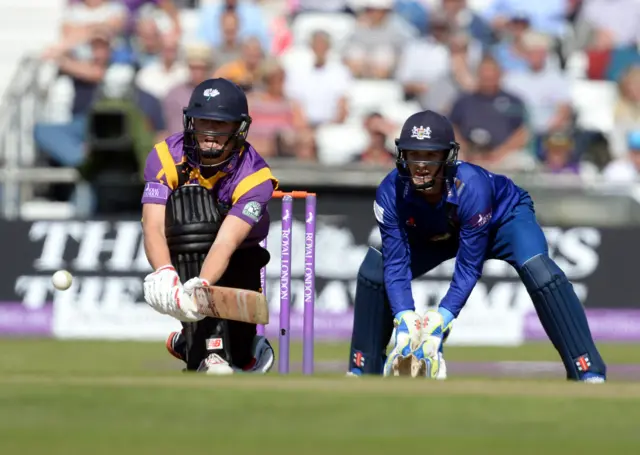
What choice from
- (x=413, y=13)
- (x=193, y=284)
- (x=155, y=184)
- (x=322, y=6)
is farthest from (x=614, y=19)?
(x=193, y=284)

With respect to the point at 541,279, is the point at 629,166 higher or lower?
higher

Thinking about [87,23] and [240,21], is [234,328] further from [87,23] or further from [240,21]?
[87,23]

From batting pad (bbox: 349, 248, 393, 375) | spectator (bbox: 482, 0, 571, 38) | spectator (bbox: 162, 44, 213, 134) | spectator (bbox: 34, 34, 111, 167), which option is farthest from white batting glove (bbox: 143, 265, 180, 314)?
spectator (bbox: 482, 0, 571, 38)

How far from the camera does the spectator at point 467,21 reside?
15312 mm

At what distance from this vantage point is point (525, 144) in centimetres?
1391

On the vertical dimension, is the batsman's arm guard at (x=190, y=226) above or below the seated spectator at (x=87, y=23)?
below

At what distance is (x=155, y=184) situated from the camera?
23.4 ft

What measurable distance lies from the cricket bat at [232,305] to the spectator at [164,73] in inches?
292

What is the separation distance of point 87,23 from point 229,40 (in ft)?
5.06

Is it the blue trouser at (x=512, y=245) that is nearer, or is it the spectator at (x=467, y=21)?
the blue trouser at (x=512, y=245)

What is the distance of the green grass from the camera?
4441 mm

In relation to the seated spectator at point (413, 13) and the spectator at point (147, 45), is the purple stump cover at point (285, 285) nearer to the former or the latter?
the spectator at point (147, 45)

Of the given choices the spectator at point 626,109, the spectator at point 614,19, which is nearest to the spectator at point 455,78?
Answer: the spectator at point 614,19

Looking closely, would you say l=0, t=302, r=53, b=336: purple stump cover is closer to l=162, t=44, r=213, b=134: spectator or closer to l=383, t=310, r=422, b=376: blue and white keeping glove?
l=162, t=44, r=213, b=134: spectator
